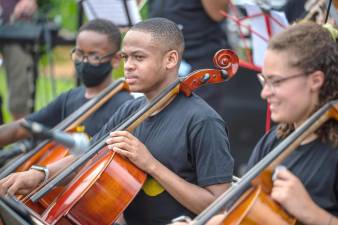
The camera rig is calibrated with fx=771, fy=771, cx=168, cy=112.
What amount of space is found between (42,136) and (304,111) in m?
0.99

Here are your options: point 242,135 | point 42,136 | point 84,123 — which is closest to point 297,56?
point 42,136

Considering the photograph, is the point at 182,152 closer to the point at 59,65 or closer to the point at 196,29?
the point at 196,29

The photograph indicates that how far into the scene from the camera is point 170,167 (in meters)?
3.46

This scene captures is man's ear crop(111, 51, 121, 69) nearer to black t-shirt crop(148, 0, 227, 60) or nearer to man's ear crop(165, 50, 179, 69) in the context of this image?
black t-shirt crop(148, 0, 227, 60)

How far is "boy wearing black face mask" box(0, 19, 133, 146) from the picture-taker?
4.59m

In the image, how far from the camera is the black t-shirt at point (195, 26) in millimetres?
5531

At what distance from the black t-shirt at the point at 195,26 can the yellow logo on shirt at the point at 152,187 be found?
2.19m

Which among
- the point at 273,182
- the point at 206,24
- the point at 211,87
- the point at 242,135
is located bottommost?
the point at 242,135

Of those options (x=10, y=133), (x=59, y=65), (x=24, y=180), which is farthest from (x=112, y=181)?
(x=59, y=65)

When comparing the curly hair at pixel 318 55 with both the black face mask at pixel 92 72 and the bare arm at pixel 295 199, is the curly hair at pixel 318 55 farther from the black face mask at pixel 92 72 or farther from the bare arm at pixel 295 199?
the black face mask at pixel 92 72

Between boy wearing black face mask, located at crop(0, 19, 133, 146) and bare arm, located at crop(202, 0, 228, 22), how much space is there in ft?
2.54

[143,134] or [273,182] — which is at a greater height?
[273,182]

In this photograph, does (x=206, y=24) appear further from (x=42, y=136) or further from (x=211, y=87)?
(x=42, y=136)

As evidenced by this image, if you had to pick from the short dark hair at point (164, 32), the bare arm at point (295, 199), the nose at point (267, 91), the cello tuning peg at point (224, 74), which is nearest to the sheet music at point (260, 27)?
the short dark hair at point (164, 32)
